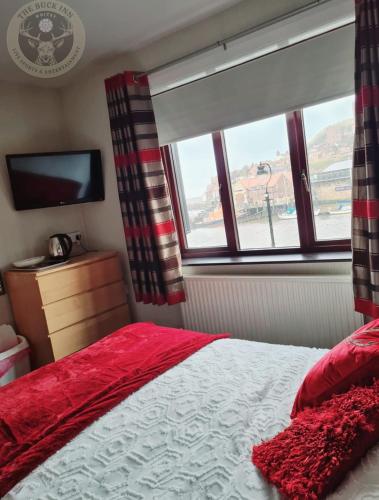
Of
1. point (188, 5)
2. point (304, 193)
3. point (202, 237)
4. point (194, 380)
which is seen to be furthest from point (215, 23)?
point (194, 380)

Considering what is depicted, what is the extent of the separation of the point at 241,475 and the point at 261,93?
212 centimetres

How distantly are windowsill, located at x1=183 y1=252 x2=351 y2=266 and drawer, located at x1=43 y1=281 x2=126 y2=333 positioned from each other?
64cm

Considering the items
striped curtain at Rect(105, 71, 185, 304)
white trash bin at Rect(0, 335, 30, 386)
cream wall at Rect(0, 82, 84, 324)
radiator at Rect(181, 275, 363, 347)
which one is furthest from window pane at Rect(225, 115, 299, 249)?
white trash bin at Rect(0, 335, 30, 386)

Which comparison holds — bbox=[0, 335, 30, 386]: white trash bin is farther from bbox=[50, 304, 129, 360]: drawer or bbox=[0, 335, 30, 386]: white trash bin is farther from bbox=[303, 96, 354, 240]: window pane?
bbox=[303, 96, 354, 240]: window pane

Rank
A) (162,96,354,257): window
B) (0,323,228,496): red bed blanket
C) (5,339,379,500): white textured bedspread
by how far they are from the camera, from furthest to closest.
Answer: (162,96,354,257): window < (0,323,228,496): red bed blanket < (5,339,379,500): white textured bedspread

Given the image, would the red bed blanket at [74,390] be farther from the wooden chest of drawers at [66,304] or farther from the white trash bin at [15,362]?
the white trash bin at [15,362]

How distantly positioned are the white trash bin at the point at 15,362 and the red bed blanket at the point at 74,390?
0.97m

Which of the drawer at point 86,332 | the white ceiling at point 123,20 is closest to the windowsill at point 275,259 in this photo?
the drawer at point 86,332

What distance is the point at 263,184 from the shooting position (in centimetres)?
274

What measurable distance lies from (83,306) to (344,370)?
2.14 metres

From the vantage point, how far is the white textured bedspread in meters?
1.13

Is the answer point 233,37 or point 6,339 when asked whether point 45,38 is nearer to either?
point 233,37

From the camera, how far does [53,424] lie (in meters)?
1.46

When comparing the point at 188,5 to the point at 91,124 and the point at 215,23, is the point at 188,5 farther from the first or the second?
the point at 91,124
